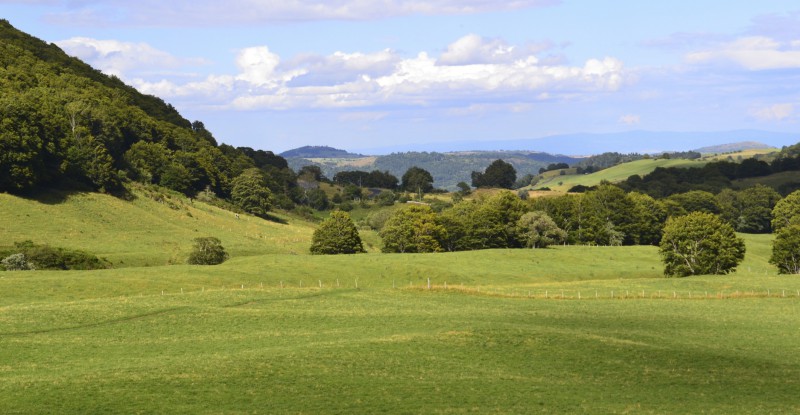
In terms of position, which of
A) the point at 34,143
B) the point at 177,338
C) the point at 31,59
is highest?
the point at 31,59

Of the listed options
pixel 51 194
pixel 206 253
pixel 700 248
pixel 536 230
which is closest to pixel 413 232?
pixel 536 230

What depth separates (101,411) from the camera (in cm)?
3288

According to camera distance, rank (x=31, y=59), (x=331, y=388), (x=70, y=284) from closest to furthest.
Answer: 1. (x=331, y=388)
2. (x=70, y=284)
3. (x=31, y=59)

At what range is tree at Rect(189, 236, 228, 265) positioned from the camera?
9750cm

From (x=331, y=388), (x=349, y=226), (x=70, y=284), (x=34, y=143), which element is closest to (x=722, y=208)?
(x=349, y=226)

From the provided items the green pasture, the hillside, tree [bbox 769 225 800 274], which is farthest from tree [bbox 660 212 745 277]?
the hillside

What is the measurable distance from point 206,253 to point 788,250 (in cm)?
6782

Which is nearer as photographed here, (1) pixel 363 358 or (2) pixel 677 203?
(1) pixel 363 358

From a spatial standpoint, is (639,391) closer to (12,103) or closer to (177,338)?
(177,338)

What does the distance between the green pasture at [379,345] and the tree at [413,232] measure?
32.2 meters

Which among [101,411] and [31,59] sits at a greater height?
[31,59]

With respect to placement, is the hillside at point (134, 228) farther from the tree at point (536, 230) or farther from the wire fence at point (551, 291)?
the tree at point (536, 230)

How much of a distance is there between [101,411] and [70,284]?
1719 inches

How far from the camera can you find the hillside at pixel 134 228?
338ft
